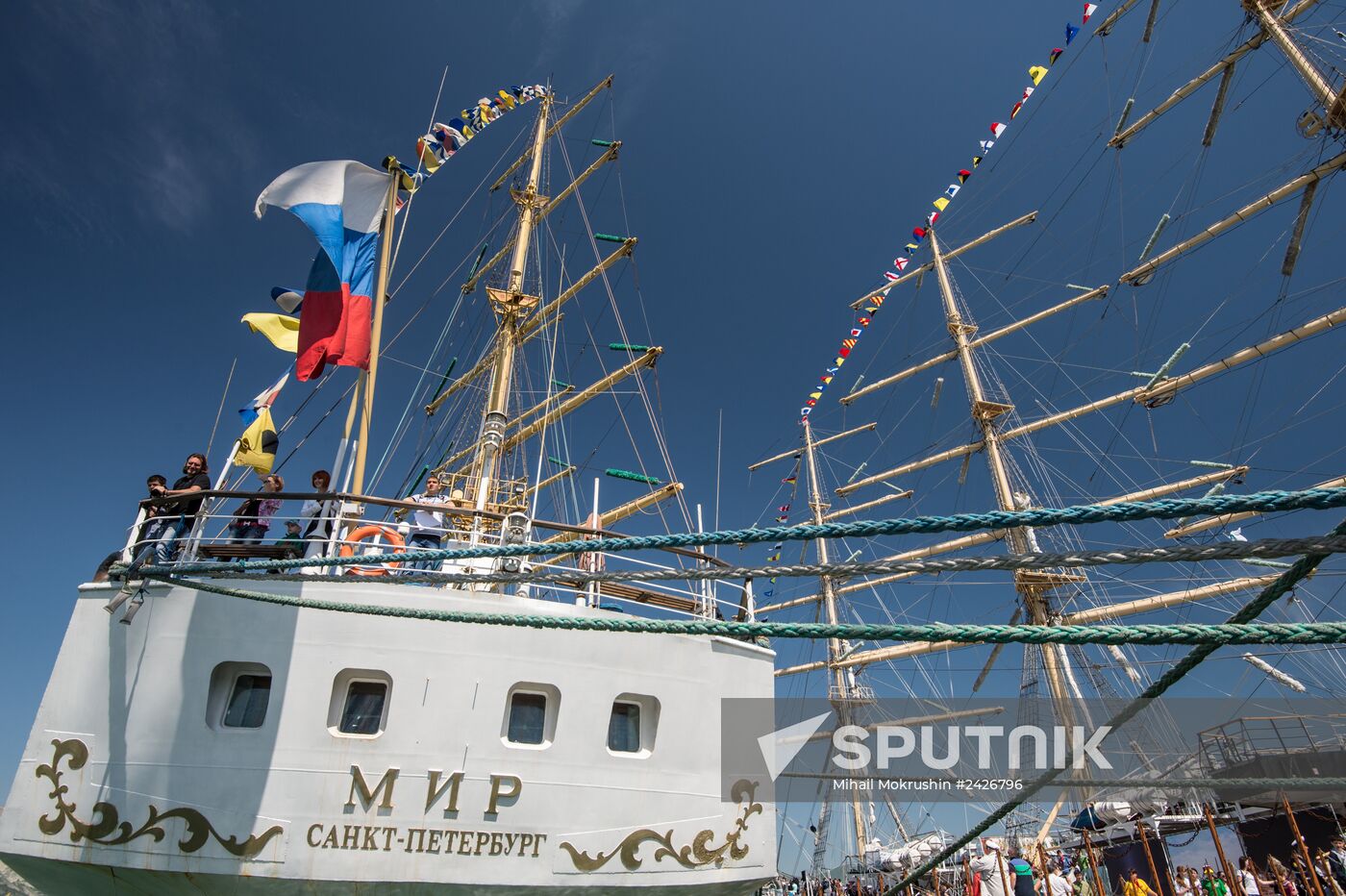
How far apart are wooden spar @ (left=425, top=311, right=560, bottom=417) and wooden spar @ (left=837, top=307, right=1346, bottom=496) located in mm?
21009

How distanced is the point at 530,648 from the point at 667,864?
229cm

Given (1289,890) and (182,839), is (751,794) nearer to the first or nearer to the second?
(182,839)

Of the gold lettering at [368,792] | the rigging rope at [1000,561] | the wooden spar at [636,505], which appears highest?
the wooden spar at [636,505]

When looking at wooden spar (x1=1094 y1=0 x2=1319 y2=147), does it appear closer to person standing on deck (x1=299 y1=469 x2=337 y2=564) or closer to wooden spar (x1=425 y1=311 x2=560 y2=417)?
wooden spar (x1=425 y1=311 x2=560 y2=417)

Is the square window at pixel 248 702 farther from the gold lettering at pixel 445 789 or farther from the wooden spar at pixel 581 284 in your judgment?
the wooden spar at pixel 581 284

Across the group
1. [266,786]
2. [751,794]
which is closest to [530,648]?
[266,786]

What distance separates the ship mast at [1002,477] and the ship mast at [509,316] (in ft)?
58.6

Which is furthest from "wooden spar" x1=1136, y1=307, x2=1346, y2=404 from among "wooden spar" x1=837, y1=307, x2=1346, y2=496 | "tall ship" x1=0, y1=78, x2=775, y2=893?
"tall ship" x1=0, y1=78, x2=775, y2=893

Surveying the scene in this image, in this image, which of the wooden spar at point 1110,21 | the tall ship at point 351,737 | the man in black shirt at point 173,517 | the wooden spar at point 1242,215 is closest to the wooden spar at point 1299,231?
the wooden spar at point 1242,215

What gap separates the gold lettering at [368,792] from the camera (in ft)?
18.0

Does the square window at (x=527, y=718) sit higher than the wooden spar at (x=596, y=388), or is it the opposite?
the wooden spar at (x=596, y=388)

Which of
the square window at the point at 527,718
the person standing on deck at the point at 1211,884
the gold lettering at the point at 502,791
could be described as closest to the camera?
the gold lettering at the point at 502,791

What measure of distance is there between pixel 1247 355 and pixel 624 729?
78.9 feet

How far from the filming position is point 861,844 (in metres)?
35.4
